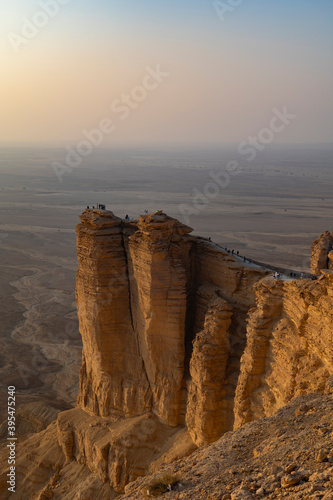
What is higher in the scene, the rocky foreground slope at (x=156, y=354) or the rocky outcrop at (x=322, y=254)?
the rocky outcrop at (x=322, y=254)

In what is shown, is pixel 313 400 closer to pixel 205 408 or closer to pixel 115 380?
pixel 205 408

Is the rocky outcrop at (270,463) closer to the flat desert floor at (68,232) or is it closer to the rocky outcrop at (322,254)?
the rocky outcrop at (322,254)

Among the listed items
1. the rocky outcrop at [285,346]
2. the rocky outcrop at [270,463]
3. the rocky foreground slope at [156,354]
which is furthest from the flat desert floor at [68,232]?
the rocky outcrop at [270,463]

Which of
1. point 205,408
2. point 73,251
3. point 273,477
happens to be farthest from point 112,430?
point 73,251

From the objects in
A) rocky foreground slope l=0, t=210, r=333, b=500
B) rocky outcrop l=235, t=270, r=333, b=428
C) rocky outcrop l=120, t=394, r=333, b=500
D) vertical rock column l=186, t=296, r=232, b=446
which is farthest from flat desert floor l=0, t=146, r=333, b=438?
rocky outcrop l=120, t=394, r=333, b=500

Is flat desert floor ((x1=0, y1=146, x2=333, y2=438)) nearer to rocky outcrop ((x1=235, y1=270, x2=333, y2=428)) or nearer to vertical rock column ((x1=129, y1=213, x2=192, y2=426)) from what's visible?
vertical rock column ((x1=129, y1=213, x2=192, y2=426))
